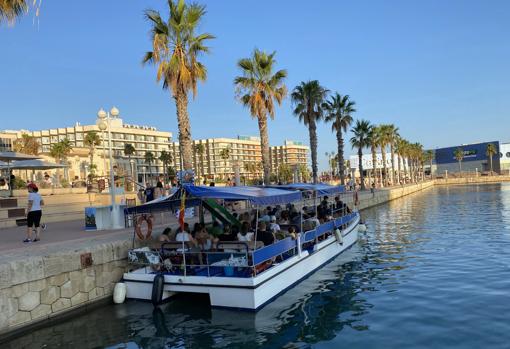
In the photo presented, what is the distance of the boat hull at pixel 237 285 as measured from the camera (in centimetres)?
1050

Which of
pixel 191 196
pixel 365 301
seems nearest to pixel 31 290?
pixel 191 196

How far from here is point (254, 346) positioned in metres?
8.68

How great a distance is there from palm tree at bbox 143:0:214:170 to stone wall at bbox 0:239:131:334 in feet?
34.5

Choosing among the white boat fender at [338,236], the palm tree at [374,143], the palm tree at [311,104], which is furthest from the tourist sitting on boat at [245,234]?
the palm tree at [374,143]

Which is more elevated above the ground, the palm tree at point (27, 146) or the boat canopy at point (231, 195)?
the palm tree at point (27, 146)

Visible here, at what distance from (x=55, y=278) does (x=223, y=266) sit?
4.14m

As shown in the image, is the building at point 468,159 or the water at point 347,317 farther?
the building at point 468,159

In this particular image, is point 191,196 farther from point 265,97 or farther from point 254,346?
point 265,97

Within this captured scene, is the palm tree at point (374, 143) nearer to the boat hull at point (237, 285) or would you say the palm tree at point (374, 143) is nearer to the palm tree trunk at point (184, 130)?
the palm tree trunk at point (184, 130)

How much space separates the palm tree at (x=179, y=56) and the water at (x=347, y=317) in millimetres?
11011

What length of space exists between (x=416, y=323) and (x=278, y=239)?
15.9ft

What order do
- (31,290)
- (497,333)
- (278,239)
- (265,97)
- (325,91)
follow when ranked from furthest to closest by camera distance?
(325,91), (265,97), (278,239), (31,290), (497,333)

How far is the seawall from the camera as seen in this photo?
31.5 ft

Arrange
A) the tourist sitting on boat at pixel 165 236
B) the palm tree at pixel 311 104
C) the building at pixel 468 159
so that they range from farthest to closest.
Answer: the building at pixel 468 159, the palm tree at pixel 311 104, the tourist sitting on boat at pixel 165 236
